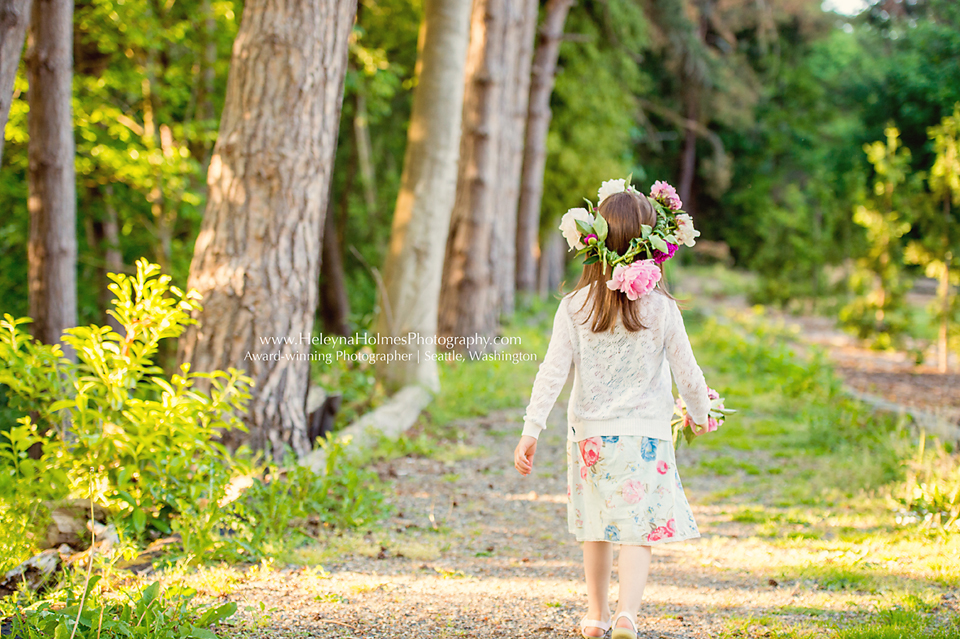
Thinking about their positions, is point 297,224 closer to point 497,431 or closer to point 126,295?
point 126,295

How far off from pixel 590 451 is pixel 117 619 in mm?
1818

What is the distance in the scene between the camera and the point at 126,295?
10.8 ft

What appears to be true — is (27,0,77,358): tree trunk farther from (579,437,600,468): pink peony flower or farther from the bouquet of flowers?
the bouquet of flowers

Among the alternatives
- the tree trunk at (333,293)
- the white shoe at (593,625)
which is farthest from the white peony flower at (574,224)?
the tree trunk at (333,293)

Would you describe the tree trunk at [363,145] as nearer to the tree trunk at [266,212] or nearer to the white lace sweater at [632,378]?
the tree trunk at [266,212]

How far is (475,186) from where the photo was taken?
391 inches

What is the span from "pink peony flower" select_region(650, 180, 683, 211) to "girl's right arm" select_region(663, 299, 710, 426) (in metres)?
0.45

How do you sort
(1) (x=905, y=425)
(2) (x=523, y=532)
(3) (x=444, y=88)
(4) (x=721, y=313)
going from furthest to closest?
(4) (x=721, y=313) < (3) (x=444, y=88) < (1) (x=905, y=425) < (2) (x=523, y=532)

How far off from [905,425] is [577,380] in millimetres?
4265

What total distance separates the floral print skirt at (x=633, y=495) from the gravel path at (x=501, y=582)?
0.45m

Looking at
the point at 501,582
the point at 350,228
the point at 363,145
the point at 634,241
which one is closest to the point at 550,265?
the point at 350,228

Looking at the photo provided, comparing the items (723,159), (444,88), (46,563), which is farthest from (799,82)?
(46,563)

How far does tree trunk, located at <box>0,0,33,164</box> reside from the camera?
345 centimetres

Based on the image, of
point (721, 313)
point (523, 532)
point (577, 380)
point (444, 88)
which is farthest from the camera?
point (721, 313)
